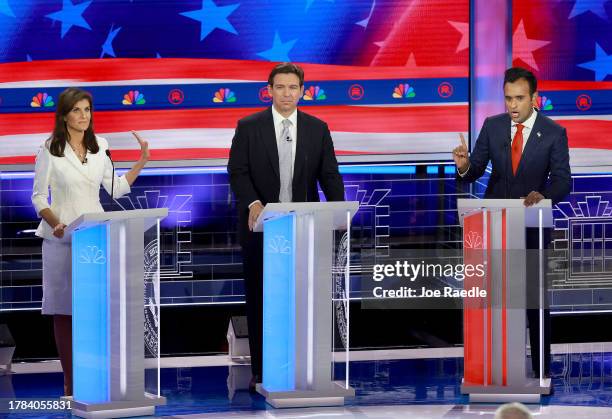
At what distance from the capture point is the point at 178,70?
24.1ft

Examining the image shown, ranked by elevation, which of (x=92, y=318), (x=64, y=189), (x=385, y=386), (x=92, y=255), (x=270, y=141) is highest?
(x=270, y=141)

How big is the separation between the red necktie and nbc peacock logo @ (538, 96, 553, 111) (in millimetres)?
1873

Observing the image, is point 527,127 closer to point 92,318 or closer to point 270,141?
point 270,141

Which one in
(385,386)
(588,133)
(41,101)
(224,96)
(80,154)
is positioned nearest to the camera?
(80,154)

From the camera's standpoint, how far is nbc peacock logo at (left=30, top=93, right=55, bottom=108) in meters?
7.26

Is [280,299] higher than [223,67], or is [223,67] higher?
[223,67]

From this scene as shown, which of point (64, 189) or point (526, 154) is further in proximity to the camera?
point (526, 154)

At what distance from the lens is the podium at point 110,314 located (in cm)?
508

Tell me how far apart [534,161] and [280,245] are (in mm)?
1310

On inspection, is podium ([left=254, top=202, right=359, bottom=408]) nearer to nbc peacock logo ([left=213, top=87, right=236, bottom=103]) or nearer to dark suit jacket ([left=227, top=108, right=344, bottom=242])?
dark suit jacket ([left=227, top=108, right=344, bottom=242])

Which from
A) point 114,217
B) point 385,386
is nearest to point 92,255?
point 114,217

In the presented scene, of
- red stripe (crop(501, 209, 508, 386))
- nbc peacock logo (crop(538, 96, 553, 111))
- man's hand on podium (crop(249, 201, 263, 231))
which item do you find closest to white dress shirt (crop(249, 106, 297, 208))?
man's hand on podium (crop(249, 201, 263, 231))

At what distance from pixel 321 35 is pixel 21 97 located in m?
1.82

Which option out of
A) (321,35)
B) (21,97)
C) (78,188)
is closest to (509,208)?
(78,188)
